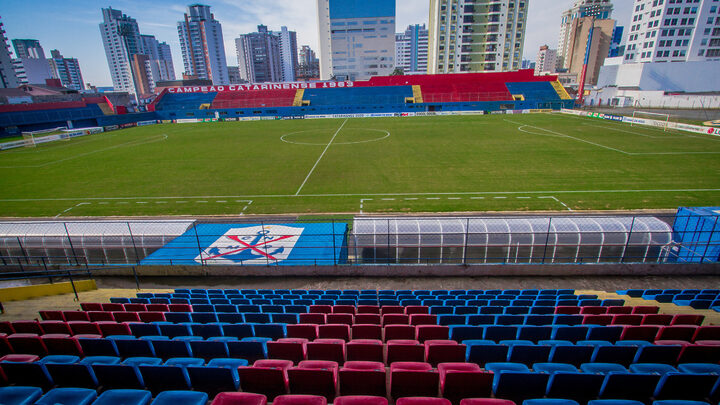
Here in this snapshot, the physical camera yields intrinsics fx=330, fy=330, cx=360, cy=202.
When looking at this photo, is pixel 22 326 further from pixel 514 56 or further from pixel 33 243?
pixel 514 56

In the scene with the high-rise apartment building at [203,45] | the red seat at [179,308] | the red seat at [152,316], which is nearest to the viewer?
the red seat at [152,316]

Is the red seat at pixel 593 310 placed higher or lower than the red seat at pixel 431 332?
lower

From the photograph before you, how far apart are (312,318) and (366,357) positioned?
206 centimetres

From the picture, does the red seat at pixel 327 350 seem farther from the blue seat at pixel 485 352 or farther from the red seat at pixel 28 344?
the red seat at pixel 28 344

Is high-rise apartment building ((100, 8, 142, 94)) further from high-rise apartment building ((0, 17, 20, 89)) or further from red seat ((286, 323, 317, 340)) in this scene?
red seat ((286, 323, 317, 340))

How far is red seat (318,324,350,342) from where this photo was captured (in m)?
6.78

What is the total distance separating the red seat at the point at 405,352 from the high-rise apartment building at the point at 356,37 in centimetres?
13118

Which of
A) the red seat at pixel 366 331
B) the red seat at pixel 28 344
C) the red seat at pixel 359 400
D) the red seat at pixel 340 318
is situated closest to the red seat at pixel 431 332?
the red seat at pixel 366 331

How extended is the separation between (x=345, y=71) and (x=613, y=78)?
90591 millimetres

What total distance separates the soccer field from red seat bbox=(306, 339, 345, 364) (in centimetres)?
1507

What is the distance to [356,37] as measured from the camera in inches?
5192

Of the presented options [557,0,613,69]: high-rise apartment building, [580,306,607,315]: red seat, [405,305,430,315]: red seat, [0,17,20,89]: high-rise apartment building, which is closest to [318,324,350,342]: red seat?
[405,305,430,315]: red seat

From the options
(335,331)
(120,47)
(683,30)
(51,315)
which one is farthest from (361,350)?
(120,47)

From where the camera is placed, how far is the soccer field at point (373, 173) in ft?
72.5
